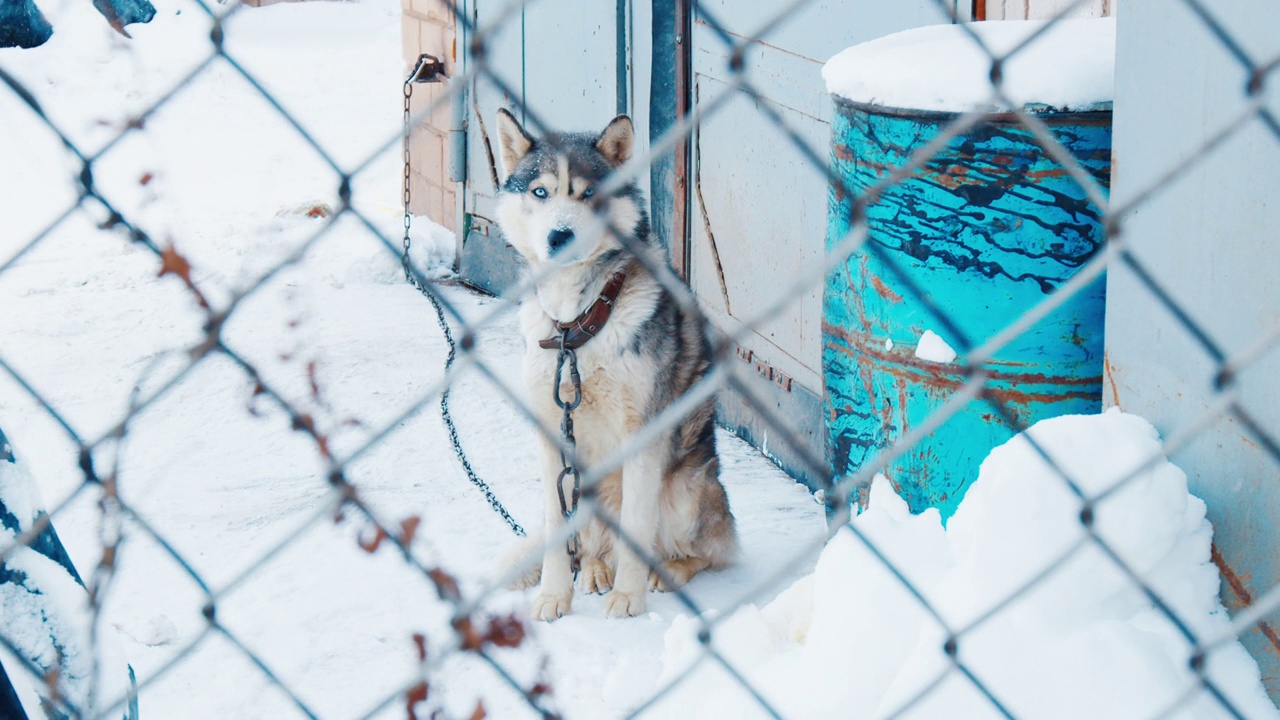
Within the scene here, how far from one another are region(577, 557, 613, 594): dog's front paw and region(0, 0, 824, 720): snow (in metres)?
0.17

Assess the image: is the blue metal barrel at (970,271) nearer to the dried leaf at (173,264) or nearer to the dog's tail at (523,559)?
the dog's tail at (523,559)

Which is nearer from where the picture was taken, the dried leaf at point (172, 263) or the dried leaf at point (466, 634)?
the dried leaf at point (172, 263)

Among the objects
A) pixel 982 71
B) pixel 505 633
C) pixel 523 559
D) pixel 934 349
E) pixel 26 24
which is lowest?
pixel 523 559

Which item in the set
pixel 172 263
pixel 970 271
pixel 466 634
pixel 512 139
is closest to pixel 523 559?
pixel 512 139

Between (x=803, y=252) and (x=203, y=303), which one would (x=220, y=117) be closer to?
(x=803, y=252)

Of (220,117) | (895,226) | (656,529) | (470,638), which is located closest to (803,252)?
(656,529)

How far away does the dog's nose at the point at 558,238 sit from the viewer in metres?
3.35

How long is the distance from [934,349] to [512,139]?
1465 millimetres

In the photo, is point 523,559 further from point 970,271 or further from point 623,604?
point 970,271

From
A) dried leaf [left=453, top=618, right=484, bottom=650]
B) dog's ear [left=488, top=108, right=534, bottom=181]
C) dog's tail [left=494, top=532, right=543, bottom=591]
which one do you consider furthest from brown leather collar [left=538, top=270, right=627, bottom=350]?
dried leaf [left=453, top=618, right=484, bottom=650]

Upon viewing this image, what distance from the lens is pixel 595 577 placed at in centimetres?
388

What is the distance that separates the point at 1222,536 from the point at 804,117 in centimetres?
256

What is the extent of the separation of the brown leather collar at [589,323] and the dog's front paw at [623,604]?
0.73m

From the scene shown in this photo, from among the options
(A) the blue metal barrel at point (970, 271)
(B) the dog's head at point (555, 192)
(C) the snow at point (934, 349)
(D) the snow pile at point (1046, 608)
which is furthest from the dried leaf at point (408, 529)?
(B) the dog's head at point (555, 192)
